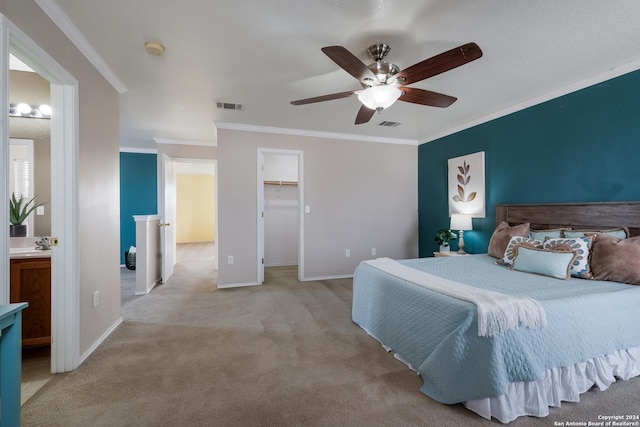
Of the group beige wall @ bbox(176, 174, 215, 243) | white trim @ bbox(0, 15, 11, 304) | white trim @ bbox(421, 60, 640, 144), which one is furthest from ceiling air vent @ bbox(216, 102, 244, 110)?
beige wall @ bbox(176, 174, 215, 243)

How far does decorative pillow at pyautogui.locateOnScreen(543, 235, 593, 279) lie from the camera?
219 centimetres

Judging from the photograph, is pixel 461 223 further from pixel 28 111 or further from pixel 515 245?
pixel 28 111

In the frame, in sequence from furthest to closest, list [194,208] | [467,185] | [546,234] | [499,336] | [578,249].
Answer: [194,208], [467,185], [546,234], [578,249], [499,336]

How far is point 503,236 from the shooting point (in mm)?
3010

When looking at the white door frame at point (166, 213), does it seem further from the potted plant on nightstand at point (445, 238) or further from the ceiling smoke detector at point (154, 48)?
the potted plant on nightstand at point (445, 238)

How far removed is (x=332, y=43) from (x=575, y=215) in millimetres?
2941

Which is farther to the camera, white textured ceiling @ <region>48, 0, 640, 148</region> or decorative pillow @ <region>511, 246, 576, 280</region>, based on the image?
decorative pillow @ <region>511, 246, 576, 280</region>

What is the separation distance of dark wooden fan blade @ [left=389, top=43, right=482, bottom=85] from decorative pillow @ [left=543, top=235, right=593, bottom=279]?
6.22 feet

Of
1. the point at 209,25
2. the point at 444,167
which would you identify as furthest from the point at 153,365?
the point at 444,167

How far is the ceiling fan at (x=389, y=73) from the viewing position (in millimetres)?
1627

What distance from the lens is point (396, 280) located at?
2.14m

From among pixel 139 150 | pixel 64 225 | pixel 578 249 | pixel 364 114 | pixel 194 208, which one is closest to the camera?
pixel 64 225

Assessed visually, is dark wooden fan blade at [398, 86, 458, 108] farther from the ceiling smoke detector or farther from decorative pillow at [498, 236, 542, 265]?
the ceiling smoke detector

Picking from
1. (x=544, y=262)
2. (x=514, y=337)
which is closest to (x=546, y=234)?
(x=544, y=262)
